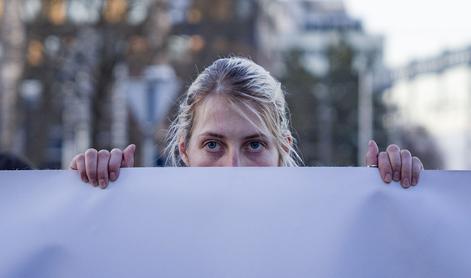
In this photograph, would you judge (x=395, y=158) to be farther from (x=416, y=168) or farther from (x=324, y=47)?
(x=324, y=47)

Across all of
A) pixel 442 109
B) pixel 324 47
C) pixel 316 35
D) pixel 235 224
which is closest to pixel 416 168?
pixel 235 224

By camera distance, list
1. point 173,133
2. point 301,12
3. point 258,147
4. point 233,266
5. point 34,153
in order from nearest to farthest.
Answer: point 233,266, point 258,147, point 173,133, point 34,153, point 301,12

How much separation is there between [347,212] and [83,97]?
66.2ft

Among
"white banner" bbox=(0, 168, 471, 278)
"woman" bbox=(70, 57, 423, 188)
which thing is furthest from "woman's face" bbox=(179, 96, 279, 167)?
"white banner" bbox=(0, 168, 471, 278)

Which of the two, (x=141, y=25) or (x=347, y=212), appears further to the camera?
(x=141, y=25)

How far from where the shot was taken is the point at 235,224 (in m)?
2.69

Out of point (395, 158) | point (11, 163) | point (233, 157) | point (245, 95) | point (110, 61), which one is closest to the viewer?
point (395, 158)

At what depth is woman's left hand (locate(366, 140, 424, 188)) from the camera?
2.63 meters

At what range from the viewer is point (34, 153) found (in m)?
24.3

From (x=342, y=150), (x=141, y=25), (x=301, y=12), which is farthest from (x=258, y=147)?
(x=301, y=12)

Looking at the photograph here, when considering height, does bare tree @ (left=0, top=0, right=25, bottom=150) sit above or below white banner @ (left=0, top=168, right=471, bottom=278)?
below

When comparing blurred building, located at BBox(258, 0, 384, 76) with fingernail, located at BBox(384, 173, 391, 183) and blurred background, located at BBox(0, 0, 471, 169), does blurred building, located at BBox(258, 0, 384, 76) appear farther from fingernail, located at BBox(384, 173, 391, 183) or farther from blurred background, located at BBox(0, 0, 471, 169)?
fingernail, located at BBox(384, 173, 391, 183)

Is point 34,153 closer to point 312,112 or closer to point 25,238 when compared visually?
point 25,238

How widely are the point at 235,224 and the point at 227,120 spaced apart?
540mm
